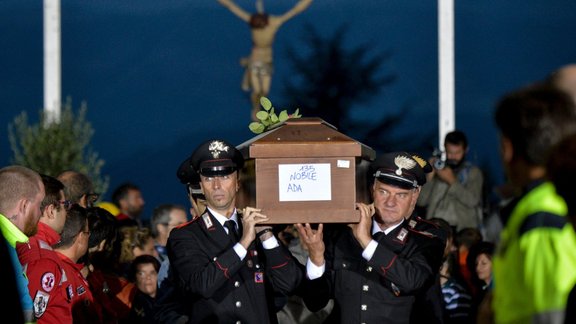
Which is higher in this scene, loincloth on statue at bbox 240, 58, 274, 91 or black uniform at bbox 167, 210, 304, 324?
loincloth on statue at bbox 240, 58, 274, 91

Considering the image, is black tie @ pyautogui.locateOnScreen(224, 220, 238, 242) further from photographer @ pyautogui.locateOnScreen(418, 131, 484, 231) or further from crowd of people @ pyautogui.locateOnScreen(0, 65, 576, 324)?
photographer @ pyautogui.locateOnScreen(418, 131, 484, 231)

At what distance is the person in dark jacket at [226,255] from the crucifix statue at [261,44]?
726cm

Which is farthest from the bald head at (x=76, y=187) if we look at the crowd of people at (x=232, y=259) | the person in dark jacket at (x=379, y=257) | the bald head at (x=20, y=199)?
the bald head at (x=20, y=199)

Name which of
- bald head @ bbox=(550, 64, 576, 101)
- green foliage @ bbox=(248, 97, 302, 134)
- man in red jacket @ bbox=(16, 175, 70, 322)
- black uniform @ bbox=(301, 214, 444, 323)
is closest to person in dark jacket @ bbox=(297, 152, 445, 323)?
black uniform @ bbox=(301, 214, 444, 323)

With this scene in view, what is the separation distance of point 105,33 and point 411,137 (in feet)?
12.0

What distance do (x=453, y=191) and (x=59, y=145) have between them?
4.32m

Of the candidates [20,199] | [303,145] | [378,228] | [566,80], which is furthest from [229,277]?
[566,80]

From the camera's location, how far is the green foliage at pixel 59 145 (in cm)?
1159

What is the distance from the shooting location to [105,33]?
12.9 meters

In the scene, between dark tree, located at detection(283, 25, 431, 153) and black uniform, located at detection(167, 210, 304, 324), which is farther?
dark tree, located at detection(283, 25, 431, 153)

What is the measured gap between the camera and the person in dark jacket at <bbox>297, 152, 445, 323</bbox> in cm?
483

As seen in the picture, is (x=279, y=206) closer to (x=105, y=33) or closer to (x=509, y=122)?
(x=509, y=122)

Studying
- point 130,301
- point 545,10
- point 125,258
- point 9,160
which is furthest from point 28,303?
point 545,10

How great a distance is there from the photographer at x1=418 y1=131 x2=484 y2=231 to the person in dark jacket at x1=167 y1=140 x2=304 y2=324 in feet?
15.1
